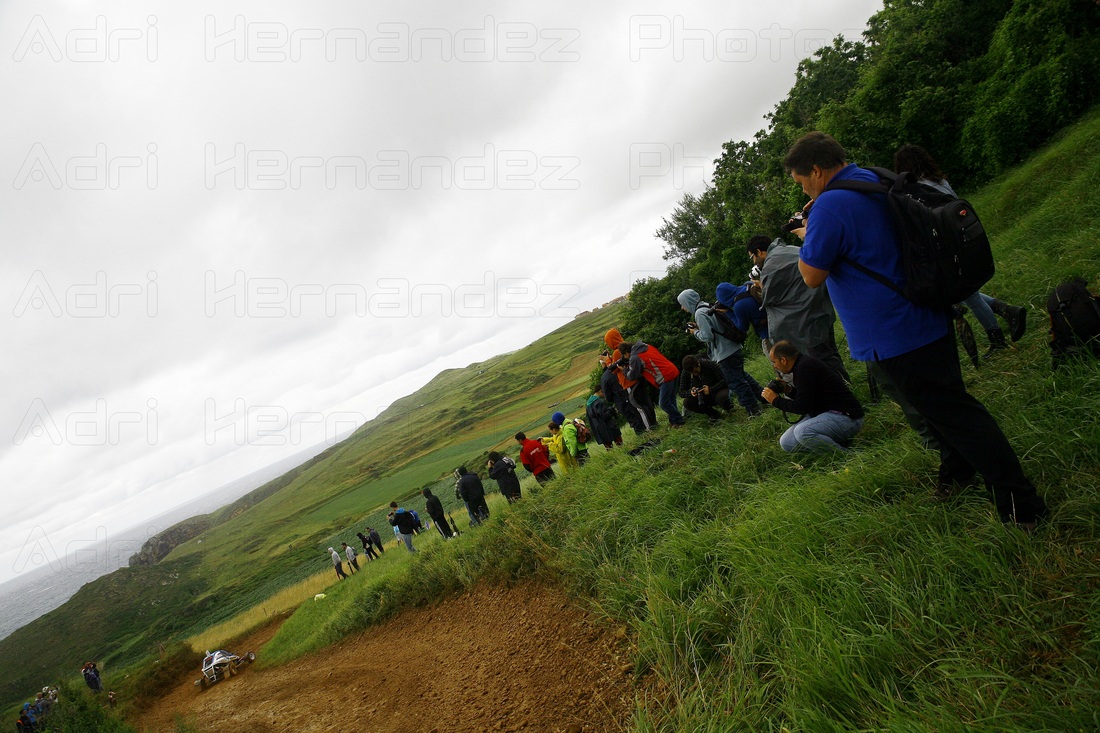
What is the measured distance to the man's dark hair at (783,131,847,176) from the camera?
2781mm

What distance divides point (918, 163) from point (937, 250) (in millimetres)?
3266

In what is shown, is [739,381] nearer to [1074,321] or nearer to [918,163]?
[918,163]

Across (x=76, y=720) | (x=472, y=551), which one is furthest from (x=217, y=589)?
(x=472, y=551)

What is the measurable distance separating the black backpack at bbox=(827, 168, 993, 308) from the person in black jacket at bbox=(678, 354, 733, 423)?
4537mm

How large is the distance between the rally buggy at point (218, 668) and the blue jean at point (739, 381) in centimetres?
1805

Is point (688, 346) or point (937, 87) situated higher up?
point (937, 87)

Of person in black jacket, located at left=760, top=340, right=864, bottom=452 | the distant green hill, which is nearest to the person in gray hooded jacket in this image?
person in black jacket, located at left=760, top=340, right=864, bottom=452

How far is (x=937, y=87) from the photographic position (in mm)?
18078

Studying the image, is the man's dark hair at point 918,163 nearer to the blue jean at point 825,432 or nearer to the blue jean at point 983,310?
the blue jean at point 983,310

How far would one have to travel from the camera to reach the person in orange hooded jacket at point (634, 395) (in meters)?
8.53

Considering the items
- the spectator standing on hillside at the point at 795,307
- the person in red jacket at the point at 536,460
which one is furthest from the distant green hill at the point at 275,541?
the spectator standing on hillside at the point at 795,307

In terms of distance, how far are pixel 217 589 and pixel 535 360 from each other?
276 ft

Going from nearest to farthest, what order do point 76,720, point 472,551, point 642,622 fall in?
1. point 642,622
2. point 472,551
3. point 76,720

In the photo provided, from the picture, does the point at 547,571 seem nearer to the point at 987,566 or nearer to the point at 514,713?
the point at 514,713
